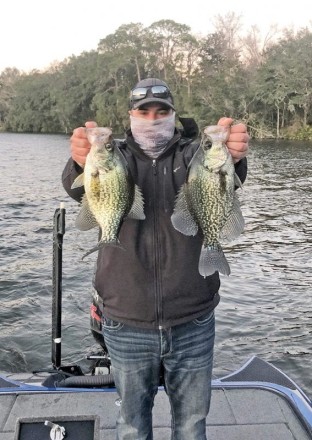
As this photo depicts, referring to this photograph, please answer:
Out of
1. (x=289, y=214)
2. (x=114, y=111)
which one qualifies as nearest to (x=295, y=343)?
(x=289, y=214)

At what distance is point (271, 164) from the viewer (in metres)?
28.2

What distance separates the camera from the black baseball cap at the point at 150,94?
271 cm

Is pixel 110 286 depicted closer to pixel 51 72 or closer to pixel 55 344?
pixel 55 344

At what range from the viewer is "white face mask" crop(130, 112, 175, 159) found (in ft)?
8.87

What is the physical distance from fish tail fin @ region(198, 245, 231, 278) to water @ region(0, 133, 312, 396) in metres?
3.73

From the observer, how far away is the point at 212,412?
3.82 m

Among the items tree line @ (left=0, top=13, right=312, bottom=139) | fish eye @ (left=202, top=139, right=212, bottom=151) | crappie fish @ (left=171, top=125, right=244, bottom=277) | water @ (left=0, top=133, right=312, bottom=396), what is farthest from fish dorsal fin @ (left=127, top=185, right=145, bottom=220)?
tree line @ (left=0, top=13, right=312, bottom=139)

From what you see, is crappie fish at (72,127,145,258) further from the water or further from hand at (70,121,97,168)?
the water

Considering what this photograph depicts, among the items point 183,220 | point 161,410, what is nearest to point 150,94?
point 183,220

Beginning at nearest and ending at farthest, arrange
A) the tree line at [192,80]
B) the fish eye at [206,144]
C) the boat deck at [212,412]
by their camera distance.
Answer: the fish eye at [206,144]
the boat deck at [212,412]
the tree line at [192,80]

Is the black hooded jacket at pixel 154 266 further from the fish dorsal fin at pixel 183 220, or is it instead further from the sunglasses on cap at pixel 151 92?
the sunglasses on cap at pixel 151 92

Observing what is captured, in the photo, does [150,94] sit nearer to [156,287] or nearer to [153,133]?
[153,133]

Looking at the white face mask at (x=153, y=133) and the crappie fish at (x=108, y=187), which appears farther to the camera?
the white face mask at (x=153, y=133)

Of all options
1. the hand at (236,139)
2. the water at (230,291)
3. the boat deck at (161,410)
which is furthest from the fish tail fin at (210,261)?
the water at (230,291)
